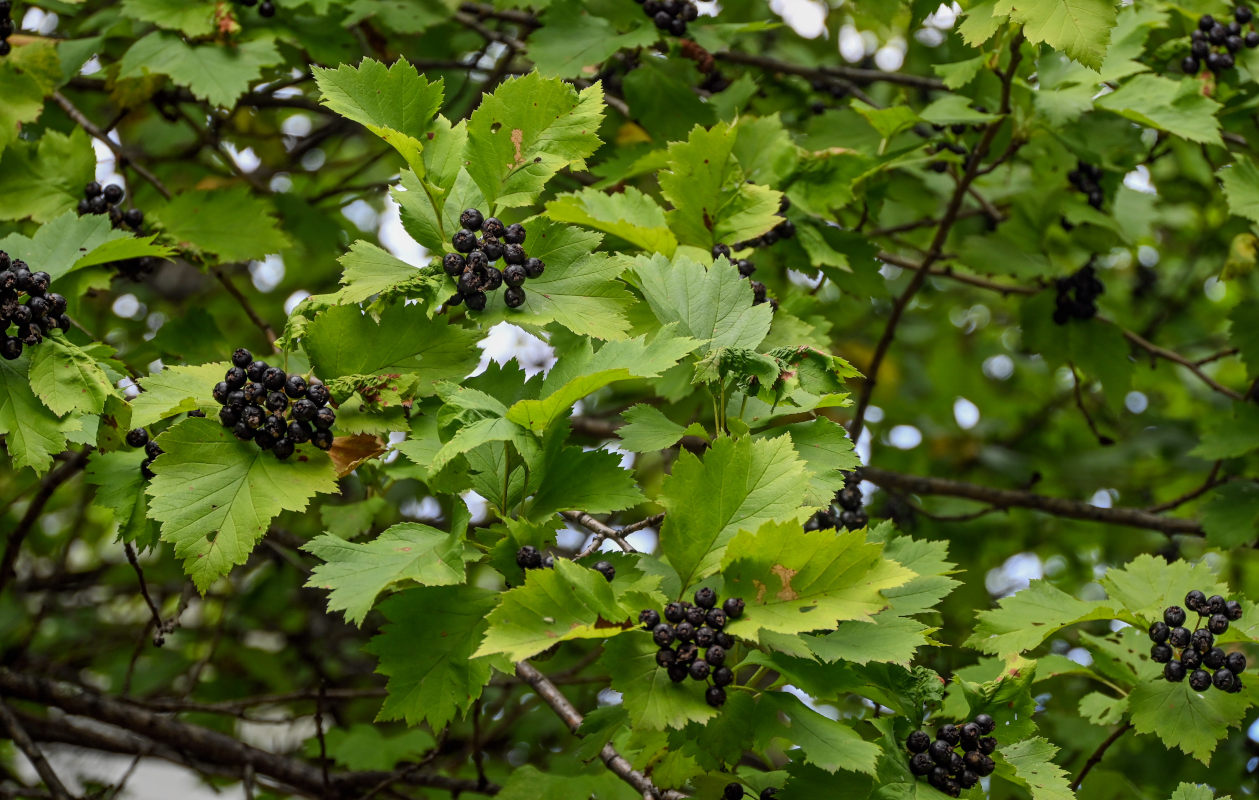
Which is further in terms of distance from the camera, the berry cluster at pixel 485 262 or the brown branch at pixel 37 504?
the brown branch at pixel 37 504

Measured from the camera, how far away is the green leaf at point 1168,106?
324 cm

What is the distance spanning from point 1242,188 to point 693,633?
99.0 inches

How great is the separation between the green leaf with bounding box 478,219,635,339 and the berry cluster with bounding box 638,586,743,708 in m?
0.54

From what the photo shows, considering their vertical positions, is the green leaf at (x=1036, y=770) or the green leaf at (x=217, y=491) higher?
the green leaf at (x=217, y=491)

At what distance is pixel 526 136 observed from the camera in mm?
2221

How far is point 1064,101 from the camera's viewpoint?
3279mm

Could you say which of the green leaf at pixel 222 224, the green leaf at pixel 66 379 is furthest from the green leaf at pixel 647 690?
the green leaf at pixel 222 224

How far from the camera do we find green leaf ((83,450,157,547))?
2379 millimetres

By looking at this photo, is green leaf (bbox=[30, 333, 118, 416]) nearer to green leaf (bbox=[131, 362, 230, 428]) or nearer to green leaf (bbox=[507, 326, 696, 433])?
green leaf (bbox=[131, 362, 230, 428])

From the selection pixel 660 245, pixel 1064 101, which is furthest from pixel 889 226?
pixel 660 245

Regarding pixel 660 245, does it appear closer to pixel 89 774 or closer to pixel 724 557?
pixel 724 557

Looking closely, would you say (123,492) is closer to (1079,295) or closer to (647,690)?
(647,690)

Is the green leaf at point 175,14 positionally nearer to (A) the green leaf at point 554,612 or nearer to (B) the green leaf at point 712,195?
(B) the green leaf at point 712,195

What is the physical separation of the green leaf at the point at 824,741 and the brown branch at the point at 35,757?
223 centimetres
